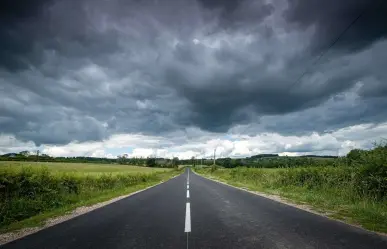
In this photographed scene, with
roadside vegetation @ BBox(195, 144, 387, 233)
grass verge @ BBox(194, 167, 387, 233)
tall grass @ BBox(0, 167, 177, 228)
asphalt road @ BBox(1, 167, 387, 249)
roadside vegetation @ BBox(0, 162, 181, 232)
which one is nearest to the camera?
asphalt road @ BBox(1, 167, 387, 249)

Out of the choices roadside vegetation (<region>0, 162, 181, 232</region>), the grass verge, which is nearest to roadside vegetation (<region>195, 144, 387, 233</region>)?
the grass verge

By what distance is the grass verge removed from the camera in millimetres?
7527

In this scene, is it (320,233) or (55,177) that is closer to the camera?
(320,233)

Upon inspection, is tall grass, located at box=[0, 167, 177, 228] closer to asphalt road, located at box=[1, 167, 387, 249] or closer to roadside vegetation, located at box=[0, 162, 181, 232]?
roadside vegetation, located at box=[0, 162, 181, 232]

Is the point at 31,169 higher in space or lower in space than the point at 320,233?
higher

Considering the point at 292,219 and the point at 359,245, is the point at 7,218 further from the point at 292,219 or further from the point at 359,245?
the point at 359,245

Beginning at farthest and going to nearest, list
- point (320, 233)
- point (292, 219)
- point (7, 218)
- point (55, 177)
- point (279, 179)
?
point (279, 179) < point (55, 177) < point (7, 218) < point (292, 219) < point (320, 233)

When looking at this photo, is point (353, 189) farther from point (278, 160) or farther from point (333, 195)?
point (278, 160)

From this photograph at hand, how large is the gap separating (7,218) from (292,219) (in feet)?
30.1

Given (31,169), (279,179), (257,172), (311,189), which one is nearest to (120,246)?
(31,169)

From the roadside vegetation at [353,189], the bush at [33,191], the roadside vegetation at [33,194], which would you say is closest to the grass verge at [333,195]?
the roadside vegetation at [353,189]

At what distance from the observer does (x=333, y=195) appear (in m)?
13.1

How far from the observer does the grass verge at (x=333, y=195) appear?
7.53 m

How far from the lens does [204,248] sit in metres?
4.62
